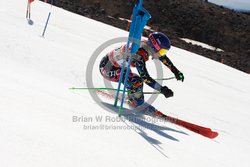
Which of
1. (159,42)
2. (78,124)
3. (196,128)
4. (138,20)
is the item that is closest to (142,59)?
(159,42)

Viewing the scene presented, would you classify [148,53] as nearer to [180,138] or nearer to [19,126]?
[180,138]

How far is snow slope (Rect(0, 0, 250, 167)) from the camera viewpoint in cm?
305

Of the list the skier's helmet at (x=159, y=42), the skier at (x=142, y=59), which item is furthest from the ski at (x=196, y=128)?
the skier's helmet at (x=159, y=42)

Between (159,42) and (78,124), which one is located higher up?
(159,42)

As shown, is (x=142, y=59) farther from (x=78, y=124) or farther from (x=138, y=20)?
(x=78, y=124)

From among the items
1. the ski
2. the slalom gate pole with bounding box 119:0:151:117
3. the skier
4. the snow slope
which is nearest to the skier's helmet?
the skier

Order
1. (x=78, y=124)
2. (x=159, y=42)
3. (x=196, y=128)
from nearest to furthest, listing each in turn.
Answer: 1. (x=78, y=124)
2. (x=196, y=128)
3. (x=159, y=42)

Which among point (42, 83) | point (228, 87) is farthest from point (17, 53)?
point (228, 87)

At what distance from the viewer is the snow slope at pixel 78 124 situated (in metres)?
3.05

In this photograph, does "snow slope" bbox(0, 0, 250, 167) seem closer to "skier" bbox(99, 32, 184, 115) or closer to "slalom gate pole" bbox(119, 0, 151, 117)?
"skier" bbox(99, 32, 184, 115)

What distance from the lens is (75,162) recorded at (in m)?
2.89

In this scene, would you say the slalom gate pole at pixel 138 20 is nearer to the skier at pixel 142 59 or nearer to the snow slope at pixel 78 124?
the skier at pixel 142 59

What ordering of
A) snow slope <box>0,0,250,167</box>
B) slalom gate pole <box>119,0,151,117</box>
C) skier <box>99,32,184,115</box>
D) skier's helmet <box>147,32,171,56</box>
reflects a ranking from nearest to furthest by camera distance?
snow slope <box>0,0,250,167</box> < slalom gate pole <box>119,0,151,117</box> < skier <box>99,32,184,115</box> < skier's helmet <box>147,32,171,56</box>

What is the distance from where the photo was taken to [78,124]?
156 inches
